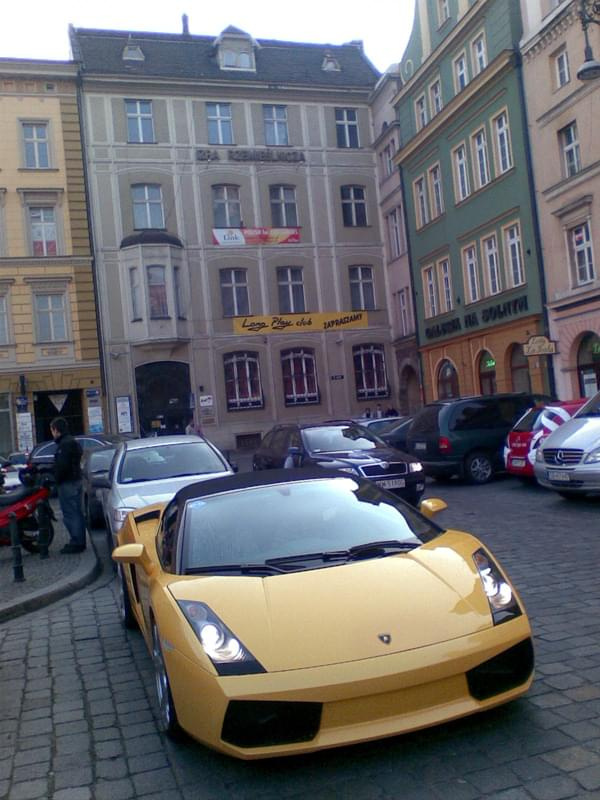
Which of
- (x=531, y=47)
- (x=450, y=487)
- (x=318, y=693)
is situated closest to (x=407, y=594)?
(x=318, y=693)

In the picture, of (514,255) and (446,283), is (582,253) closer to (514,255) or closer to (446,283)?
(514,255)

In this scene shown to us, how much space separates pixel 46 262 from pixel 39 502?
27102 millimetres

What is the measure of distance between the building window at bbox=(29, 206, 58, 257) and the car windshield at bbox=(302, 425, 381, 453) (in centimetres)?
2452

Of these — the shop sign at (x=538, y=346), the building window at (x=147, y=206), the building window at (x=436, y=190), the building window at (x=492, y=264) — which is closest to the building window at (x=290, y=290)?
the building window at (x=147, y=206)

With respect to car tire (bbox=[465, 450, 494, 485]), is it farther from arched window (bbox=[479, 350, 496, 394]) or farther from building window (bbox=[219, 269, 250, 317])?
building window (bbox=[219, 269, 250, 317])

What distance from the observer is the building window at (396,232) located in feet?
129

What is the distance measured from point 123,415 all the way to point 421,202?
15.5 meters

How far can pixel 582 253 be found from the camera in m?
25.7

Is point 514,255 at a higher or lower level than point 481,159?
lower

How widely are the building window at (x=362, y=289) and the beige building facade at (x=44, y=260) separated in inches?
484

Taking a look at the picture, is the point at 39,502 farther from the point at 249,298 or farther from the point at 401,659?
the point at 249,298

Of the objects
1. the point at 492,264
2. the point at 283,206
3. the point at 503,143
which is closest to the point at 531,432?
the point at 492,264

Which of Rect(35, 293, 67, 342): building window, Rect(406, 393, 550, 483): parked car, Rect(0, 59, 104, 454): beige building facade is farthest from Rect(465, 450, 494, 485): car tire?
Rect(35, 293, 67, 342): building window

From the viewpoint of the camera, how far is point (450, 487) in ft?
57.7
